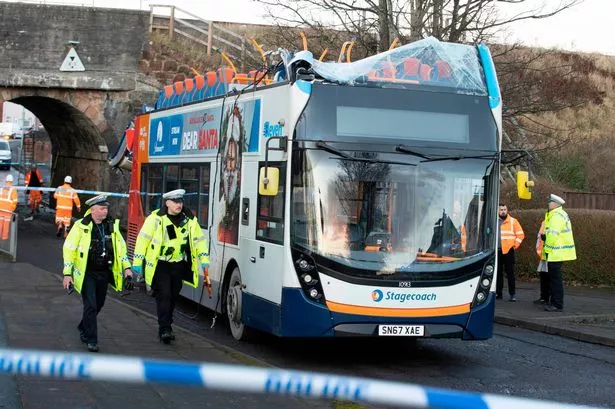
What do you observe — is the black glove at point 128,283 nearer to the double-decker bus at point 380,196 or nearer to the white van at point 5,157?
the double-decker bus at point 380,196

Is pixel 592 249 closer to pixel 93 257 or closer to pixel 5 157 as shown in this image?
pixel 93 257

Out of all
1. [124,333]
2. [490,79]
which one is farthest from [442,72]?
[124,333]

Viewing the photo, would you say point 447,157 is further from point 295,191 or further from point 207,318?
point 207,318

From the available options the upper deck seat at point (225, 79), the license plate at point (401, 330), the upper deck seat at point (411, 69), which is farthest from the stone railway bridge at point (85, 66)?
the license plate at point (401, 330)

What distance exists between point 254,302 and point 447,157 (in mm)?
2567

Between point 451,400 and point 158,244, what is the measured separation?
758 centimetres

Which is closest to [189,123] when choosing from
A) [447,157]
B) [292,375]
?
[447,157]

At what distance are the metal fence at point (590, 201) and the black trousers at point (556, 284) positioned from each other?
1154 centimetres

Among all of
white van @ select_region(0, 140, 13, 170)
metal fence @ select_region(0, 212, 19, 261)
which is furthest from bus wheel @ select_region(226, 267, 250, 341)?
white van @ select_region(0, 140, 13, 170)

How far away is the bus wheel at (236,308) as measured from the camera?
1194cm

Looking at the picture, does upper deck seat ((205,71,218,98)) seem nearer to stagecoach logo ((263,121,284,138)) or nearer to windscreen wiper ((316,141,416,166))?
stagecoach logo ((263,121,284,138))

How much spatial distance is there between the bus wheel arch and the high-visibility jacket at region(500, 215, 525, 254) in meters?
6.36

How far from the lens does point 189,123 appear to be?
14.7 metres

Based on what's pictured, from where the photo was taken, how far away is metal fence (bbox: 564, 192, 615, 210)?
27.4 m
